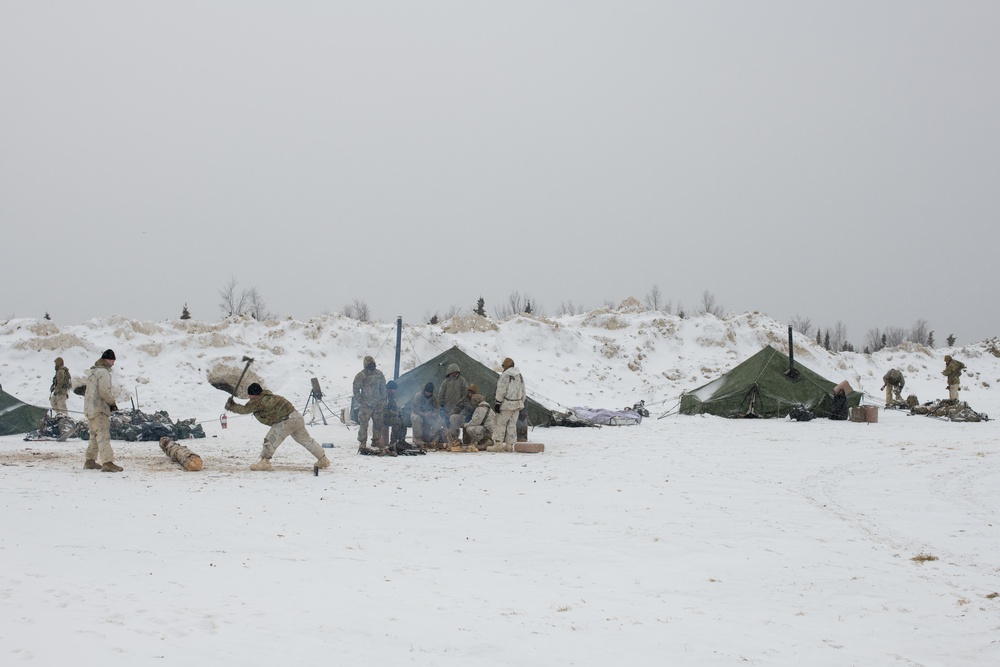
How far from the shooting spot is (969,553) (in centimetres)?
666

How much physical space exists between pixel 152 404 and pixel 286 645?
58.1 feet

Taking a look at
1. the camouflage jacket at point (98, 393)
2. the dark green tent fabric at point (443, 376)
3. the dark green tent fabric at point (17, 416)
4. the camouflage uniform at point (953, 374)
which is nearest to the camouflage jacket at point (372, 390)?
Answer: the dark green tent fabric at point (443, 376)

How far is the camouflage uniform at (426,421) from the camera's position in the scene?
14.1 meters

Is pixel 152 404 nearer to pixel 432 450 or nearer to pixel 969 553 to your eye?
pixel 432 450

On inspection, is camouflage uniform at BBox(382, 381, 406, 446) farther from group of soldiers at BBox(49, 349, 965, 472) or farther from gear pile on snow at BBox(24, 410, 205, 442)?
gear pile on snow at BBox(24, 410, 205, 442)

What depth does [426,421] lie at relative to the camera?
46.4ft

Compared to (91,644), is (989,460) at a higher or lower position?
higher

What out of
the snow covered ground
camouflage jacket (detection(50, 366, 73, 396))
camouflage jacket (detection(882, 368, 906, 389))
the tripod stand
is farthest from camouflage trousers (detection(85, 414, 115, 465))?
camouflage jacket (detection(882, 368, 906, 389))

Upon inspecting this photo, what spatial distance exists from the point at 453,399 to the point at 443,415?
370mm

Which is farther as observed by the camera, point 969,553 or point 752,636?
point 969,553

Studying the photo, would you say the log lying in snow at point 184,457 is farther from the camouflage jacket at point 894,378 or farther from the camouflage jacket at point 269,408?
the camouflage jacket at point 894,378

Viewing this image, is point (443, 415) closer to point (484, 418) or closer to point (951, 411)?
point (484, 418)

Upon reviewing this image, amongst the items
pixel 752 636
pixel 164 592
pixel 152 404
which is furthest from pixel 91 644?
pixel 152 404

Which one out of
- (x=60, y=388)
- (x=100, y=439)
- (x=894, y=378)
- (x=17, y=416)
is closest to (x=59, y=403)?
(x=60, y=388)
